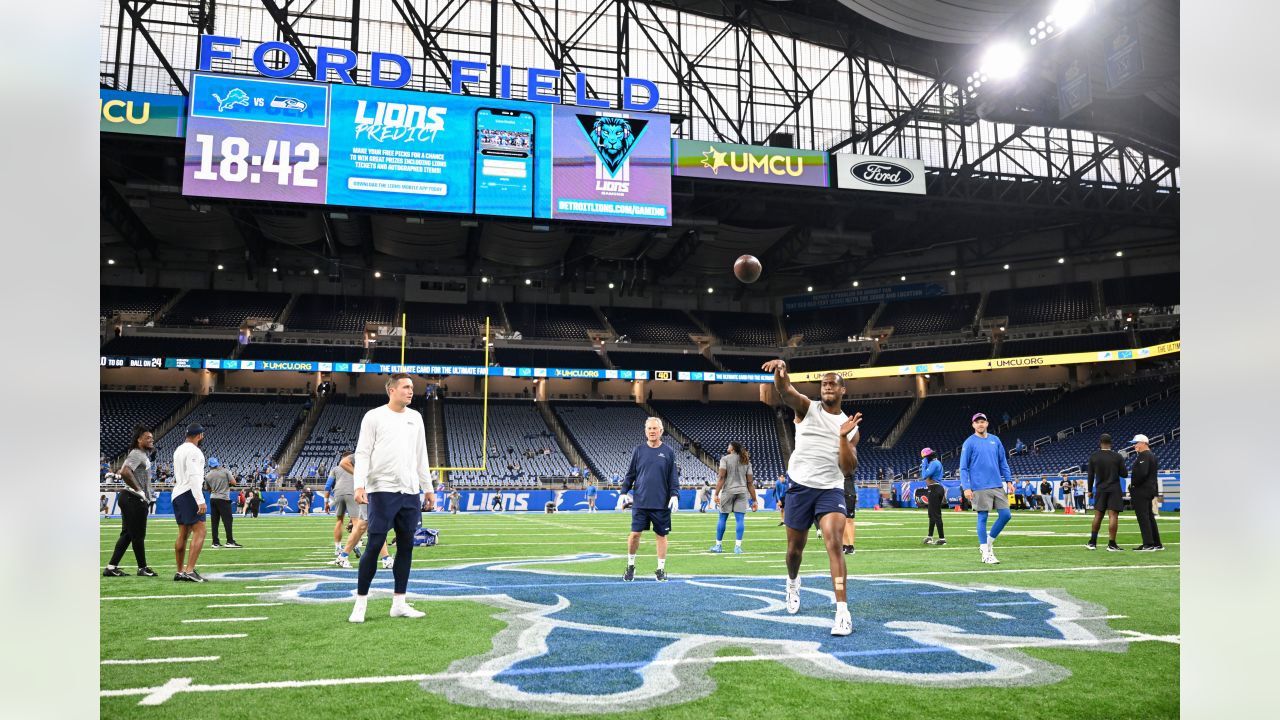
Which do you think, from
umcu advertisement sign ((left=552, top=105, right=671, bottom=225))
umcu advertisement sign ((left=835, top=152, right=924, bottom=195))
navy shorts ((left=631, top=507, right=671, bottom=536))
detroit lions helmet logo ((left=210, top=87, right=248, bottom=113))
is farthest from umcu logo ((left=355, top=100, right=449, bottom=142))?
navy shorts ((left=631, top=507, right=671, bottom=536))

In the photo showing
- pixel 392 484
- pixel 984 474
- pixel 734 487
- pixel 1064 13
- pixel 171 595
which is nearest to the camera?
pixel 392 484

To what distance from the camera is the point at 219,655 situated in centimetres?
567

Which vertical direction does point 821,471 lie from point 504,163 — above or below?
below

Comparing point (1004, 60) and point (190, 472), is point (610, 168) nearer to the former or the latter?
point (1004, 60)

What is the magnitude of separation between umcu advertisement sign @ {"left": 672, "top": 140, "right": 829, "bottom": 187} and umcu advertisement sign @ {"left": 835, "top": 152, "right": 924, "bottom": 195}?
30.7 inches

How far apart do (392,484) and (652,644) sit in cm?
276

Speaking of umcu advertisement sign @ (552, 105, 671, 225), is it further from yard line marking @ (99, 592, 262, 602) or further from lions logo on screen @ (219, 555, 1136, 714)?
yard line marking @ (99, 592, 262, 602)

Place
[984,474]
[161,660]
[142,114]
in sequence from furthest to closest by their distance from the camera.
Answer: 1. [142,114]
2. [984,474]
3. [161,660]

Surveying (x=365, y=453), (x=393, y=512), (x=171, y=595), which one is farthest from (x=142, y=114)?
(x=393, y=512)

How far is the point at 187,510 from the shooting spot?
1012 centimetres

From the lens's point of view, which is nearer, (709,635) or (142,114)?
(709,635)

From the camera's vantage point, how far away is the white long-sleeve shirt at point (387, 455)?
7.31 m

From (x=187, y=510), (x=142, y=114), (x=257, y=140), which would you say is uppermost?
(x=142, y=114)

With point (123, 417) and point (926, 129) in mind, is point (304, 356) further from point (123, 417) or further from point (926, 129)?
point (926, 129)
